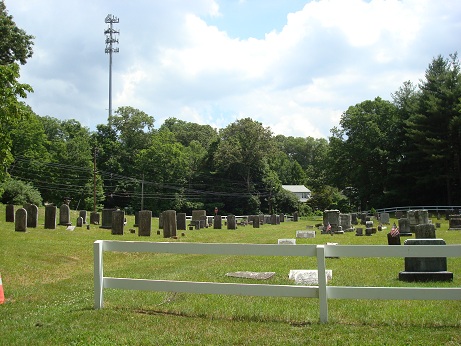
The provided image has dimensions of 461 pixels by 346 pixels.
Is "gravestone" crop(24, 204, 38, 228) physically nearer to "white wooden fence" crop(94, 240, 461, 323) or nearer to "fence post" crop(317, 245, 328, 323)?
"white wooden fence" crop(94, 240, 461, 323)

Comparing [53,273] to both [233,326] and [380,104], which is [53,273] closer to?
[233,326]

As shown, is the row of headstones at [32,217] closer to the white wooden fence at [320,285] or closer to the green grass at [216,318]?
the green grass at [216,318]

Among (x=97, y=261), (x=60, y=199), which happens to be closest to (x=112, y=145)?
(x=60, y=199)

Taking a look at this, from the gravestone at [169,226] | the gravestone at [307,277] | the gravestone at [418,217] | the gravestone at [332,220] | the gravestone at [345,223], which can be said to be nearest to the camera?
the gravestone at [307,277]

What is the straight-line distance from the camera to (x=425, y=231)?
1248 cm

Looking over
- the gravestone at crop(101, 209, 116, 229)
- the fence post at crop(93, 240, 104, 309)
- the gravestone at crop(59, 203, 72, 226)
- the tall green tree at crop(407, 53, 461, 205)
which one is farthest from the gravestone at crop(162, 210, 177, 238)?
the tall green tree at crop(407, 53, 461, 205)

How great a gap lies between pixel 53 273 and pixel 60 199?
54.3m

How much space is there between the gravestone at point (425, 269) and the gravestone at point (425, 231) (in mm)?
2654

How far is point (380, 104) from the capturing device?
68.8m

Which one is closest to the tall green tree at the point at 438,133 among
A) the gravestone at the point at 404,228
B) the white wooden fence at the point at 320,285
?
the gravestone at the point at 404,228

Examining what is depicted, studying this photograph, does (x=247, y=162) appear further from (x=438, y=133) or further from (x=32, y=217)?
(x=32, y=217)

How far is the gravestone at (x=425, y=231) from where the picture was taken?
12.4m

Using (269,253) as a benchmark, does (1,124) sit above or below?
above

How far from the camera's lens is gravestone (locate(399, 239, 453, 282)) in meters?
9.51
